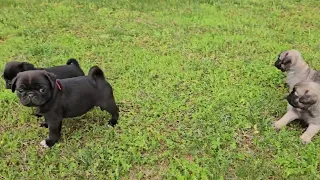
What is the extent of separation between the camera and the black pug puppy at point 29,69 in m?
5.09

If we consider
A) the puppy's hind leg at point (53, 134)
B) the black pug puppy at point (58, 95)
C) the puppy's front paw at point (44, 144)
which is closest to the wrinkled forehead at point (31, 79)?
the black pug puppy at point (58, 95)

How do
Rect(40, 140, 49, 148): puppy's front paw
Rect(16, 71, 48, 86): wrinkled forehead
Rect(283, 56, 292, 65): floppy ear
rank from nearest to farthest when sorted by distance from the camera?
Rect(16, 71, 48, 86): wrinkled forehead, Rect(40, 140, 49, 148): puppy's front paw, Rect(283, 56, 292, 65): floppy ear

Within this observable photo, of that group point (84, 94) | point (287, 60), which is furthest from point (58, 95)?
point (287, 60)

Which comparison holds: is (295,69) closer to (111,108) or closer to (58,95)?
(111,108)

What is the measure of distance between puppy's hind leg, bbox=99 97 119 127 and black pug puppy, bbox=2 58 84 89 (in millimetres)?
854

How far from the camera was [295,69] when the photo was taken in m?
6.24

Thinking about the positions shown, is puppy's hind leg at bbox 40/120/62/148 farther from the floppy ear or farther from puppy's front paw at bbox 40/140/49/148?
the floppy ear

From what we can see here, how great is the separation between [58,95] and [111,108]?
0.75 metres

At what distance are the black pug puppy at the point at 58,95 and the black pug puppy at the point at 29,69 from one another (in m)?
0.66

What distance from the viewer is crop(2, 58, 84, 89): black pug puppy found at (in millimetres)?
5090

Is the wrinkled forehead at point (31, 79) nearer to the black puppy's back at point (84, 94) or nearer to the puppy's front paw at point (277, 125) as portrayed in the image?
the black puppy's back at point (84, 94)

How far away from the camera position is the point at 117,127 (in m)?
5.20

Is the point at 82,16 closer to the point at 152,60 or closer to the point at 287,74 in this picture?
the point at 152,60

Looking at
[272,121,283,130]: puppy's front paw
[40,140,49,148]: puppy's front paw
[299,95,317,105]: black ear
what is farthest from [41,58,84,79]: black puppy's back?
[299,95,317,105]: black ear
